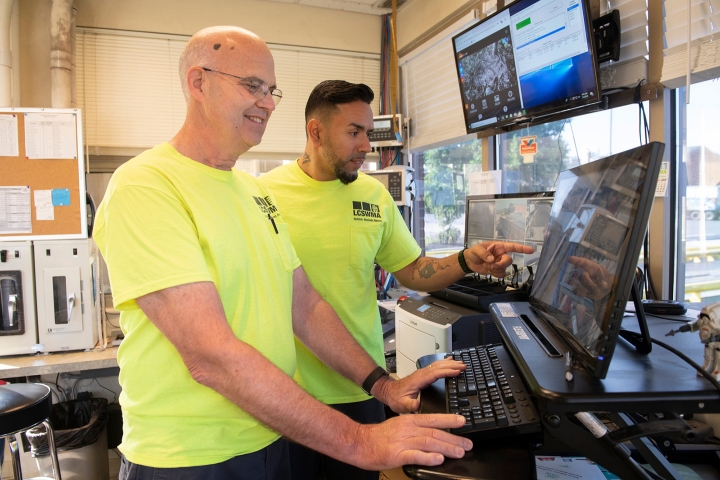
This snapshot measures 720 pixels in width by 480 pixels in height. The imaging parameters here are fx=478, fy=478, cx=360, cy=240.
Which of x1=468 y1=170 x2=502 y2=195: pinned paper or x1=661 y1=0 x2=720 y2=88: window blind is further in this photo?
x1=468 y1=170 x2=502 y2=195: pinned paper

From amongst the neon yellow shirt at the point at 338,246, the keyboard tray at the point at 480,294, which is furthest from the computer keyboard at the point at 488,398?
the keyboard tray at the point at 480,294

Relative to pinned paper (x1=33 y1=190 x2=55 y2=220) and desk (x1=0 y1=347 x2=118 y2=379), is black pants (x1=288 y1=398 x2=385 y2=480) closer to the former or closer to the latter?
desk (x1=0 y1=347 x2=118 y2=379)

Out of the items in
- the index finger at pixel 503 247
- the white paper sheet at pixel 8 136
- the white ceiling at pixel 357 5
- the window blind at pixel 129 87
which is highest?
the white ceiling at pixel 357 5

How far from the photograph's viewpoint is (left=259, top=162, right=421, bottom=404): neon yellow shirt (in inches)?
60.8

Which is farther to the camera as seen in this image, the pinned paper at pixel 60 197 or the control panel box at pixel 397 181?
the control panel box at pixel 397 181

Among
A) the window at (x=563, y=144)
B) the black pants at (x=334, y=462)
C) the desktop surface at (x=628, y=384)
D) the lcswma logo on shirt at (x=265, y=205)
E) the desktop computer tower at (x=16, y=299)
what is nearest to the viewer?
the desktop surface at (x=628, y=384)

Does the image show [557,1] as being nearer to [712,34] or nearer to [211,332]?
[712,34]

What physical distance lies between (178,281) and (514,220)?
1.66 metres

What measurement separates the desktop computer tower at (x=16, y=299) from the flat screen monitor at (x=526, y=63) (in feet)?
8.60

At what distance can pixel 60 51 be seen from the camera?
10.6ft

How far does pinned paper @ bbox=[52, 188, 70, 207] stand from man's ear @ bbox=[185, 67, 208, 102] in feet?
Answer: 7.26

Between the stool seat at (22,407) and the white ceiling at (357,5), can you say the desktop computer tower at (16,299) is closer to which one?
the stool seat at (22,407)

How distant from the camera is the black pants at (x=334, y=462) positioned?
1506mm

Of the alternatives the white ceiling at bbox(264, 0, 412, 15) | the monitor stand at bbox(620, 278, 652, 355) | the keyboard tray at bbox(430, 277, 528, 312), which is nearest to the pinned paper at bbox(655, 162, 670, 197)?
the keyboard tray at bbox(430, 277, 528, 312)
